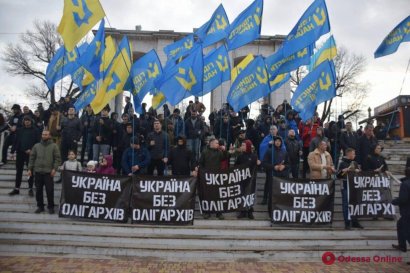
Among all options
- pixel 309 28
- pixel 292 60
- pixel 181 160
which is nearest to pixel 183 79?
pixel 181 160

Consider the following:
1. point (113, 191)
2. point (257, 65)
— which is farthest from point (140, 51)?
point (113, 191)

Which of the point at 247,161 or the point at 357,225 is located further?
the point at 247,161

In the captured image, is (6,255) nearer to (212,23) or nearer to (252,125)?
(252,125)

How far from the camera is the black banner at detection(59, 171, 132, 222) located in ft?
25.7

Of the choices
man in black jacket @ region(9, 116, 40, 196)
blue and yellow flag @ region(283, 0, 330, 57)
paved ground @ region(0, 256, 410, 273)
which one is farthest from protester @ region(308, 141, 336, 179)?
man in black jacket @ region(9, 116, 40, 196)

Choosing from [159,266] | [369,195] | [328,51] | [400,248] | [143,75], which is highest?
[328,51]

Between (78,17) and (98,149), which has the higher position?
(78,17)

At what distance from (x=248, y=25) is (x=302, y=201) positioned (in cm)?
581

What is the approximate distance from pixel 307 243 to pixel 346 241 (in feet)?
2.86

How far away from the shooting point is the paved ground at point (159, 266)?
6.00 metres

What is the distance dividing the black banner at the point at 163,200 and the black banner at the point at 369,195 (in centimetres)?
378

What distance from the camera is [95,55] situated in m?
9.79

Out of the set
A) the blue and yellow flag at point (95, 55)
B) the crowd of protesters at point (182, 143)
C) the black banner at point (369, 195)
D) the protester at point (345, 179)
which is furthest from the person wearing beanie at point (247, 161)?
the blue and yellow flag at point (95, 55)

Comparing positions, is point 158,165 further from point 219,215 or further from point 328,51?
point 328,51
